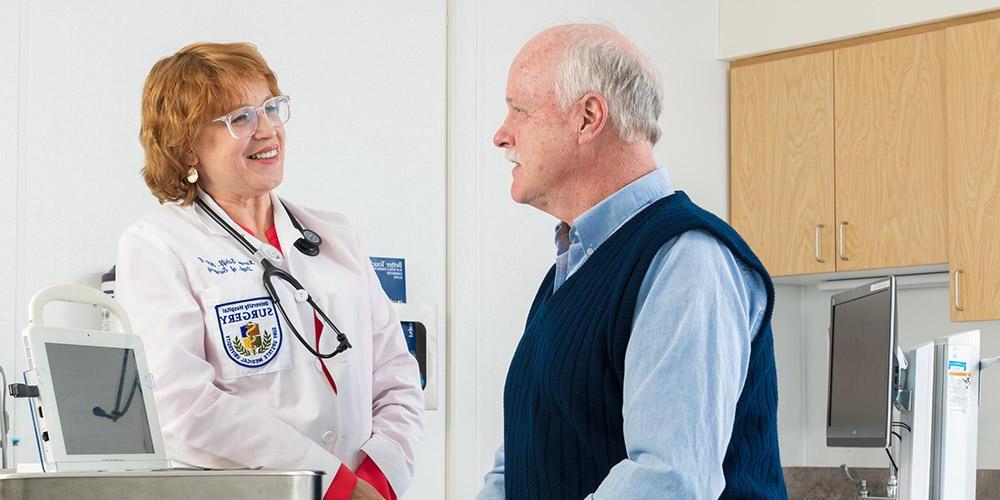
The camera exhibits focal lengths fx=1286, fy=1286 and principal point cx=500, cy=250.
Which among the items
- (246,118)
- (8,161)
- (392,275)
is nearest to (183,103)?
(246,118)

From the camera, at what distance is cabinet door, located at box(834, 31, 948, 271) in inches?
160

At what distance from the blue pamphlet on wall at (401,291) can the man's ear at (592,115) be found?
206 cm

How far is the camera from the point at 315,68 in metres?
3.46

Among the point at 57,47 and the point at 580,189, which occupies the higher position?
the point at 57,47

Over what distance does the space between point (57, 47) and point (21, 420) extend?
2.78 ft

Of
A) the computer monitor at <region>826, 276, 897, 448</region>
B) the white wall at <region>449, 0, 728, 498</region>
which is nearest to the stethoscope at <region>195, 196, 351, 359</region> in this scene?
the computer monitor at <region>826, 276, 897, 448</region>

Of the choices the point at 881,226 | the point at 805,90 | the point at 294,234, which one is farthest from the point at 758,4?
the point at 294,234

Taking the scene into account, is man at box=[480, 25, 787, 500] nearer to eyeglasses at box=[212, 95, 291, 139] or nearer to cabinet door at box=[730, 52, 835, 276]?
eyeglasses at box=[212, 95, 291, 139]

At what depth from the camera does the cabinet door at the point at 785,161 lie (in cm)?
431

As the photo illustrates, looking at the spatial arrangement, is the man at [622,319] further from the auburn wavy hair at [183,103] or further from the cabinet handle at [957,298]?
the cabinet handle at [957,298]

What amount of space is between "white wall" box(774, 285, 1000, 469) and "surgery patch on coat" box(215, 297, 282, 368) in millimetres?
2838

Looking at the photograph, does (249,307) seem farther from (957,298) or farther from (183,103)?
(957,298)

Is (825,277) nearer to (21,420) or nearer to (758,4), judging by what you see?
(758,4)

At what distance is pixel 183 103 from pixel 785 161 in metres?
2.79
